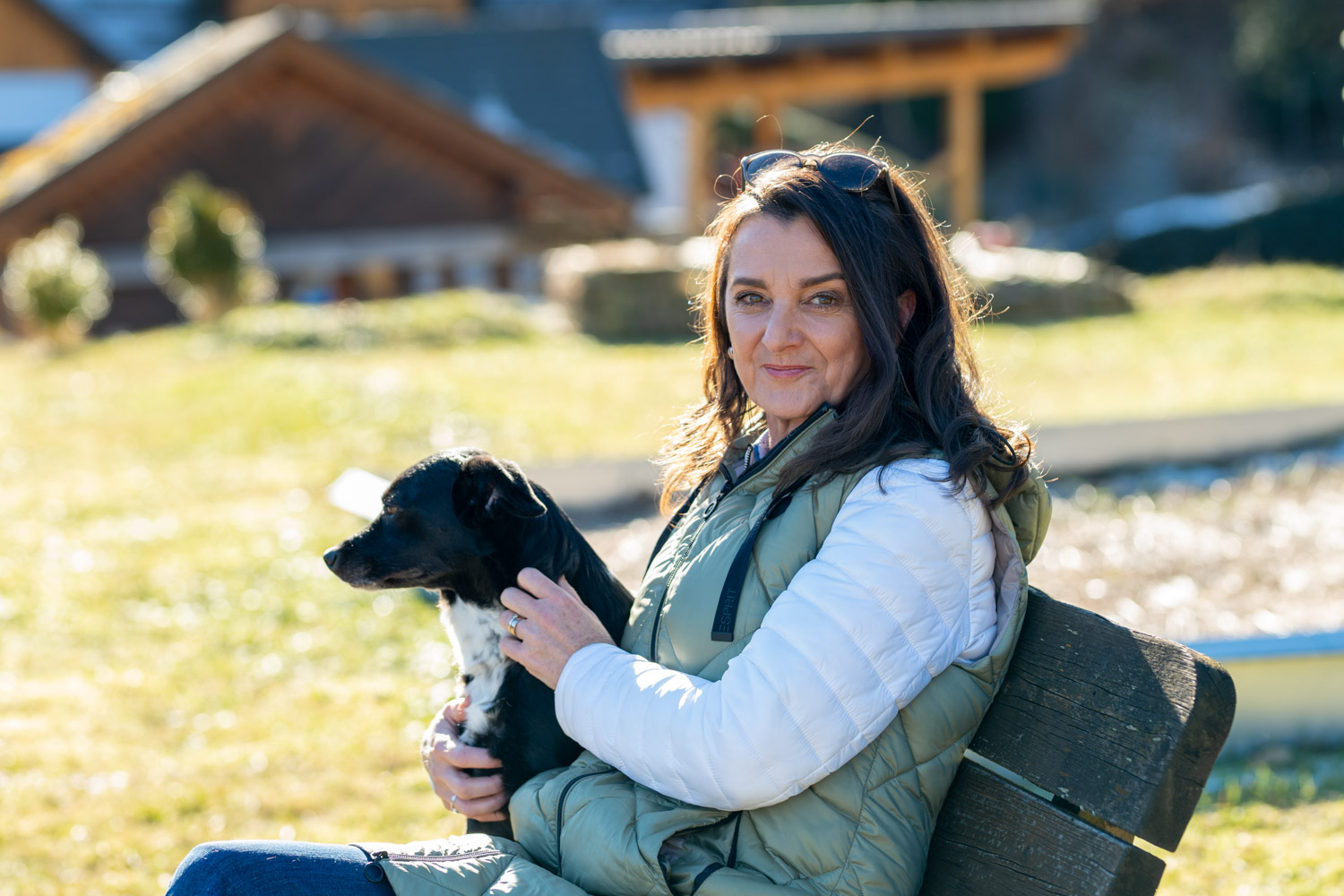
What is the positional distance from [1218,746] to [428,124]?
69.8 ft

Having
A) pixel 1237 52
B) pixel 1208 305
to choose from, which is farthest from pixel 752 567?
pixel 1237 52

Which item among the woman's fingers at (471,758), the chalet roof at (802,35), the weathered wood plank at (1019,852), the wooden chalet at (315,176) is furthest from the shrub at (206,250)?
the weathered wood plank at (1019,852)

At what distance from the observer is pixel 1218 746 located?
1994 millimetres

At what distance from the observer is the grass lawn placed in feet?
14.7

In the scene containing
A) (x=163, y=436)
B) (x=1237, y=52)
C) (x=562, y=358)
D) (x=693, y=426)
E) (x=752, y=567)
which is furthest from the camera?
(x=1237, y=52)

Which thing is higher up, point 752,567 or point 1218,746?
point 752,567

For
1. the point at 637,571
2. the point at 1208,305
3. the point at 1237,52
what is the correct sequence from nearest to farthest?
the point at 637,571 < the point at 1208,305 < the point at 1237,52

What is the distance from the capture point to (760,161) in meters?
2.55

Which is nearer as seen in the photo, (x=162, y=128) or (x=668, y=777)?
(x=668, y=777)

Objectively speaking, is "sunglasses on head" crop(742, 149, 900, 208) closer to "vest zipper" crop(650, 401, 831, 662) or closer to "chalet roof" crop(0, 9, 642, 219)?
"vest zipper" crop(650, 401, 831, 662)

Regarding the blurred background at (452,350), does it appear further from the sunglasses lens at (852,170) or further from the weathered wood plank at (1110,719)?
the weathered wood plank at (1110,719)

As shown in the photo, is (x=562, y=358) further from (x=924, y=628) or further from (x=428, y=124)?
(x=924, y=628)

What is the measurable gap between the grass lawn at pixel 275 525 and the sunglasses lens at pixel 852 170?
7.91ft

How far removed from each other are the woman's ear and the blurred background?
556 mm
